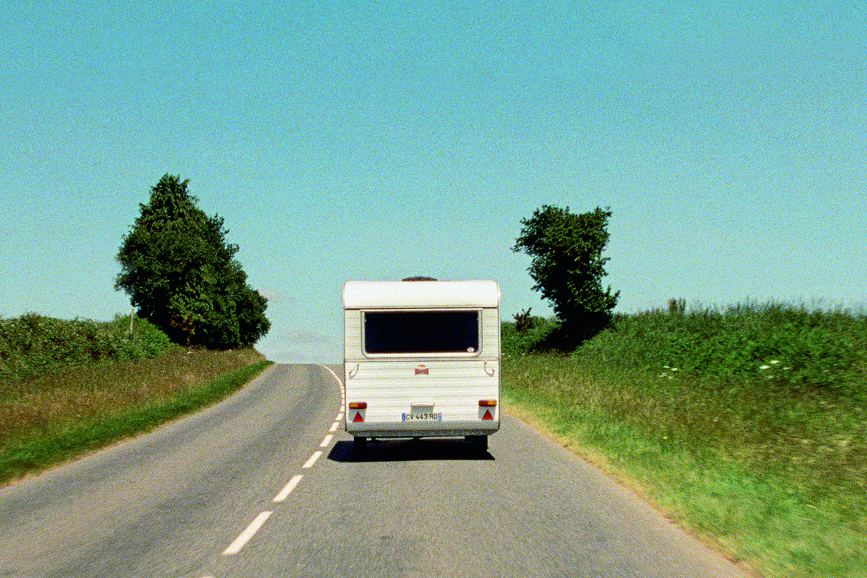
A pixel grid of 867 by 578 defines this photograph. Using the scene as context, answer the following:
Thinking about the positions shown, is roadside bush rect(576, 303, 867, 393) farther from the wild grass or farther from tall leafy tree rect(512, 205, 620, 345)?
tall leafy tree rect(512, 205, 620, 345)

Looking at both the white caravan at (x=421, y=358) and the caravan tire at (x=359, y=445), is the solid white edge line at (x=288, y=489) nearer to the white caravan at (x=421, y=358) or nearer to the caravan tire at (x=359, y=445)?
the white caravan at (x=421, y=358)

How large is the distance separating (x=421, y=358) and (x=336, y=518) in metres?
5.11

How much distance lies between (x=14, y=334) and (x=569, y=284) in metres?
35.4

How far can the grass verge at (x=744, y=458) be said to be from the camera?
7098mm

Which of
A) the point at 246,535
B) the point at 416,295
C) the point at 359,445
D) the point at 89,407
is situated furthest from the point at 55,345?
the point at 246,535

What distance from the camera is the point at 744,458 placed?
1201cm

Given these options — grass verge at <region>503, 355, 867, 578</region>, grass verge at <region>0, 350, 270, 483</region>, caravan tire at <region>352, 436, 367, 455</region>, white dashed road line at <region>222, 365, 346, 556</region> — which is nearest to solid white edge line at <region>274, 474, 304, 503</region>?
white dashed road line at <region>222, 365, 346, 556</region>

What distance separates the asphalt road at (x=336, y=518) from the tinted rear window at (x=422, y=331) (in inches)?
76.1

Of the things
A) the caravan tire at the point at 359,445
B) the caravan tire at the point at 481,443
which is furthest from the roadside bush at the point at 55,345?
the caravan tire at the point at 481,443

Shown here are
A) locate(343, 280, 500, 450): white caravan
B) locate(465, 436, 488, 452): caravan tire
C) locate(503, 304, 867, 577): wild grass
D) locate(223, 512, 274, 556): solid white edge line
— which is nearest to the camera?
locate(223, 512, 274, 556): solid white edge line

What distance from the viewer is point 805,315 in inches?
1176

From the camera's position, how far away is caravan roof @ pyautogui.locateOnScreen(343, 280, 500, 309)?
13734 mm

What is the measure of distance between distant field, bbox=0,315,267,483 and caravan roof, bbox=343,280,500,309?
5875 mm

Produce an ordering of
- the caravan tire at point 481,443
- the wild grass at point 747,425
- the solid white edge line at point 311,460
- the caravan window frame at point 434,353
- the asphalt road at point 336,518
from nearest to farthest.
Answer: the asphalt road at point 336,518, the wild grass at point 747,425, the solid white edge line at point 311,460, the caravan window frame at point 434,353, the caravan tire at point 481,443
